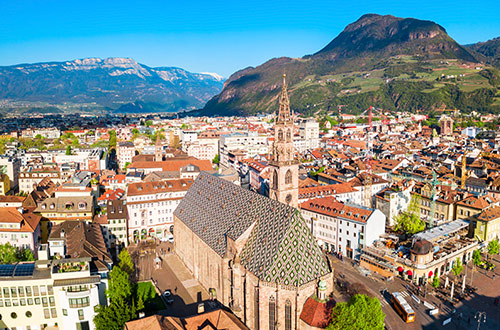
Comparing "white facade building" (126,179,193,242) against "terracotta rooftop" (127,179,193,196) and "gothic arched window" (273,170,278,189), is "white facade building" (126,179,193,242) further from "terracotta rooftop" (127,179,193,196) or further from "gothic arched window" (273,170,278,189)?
"gothic arched window" (273,170,278,189)

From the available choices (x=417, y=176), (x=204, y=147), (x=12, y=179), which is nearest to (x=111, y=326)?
(x=417, y=176)

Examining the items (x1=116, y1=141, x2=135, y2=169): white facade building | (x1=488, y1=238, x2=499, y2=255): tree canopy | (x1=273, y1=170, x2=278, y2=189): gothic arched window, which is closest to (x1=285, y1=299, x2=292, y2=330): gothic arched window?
(x1=273, y1=170, x2=278, y2=189): gothic arched window

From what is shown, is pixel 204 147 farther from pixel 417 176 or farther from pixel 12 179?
pixel 417 176

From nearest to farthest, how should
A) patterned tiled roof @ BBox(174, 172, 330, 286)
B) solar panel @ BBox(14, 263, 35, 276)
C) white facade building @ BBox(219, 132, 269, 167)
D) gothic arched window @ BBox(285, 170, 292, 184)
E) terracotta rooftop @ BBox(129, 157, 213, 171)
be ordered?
1. patterned tiled roof @ BBox(174, 172, 330, 286)
2. solar panel @ BBox(14, 263, 35, 276)
3. gothic arched window @ BBox(285, 170, 292, 184)
4. terracotta rooftop @ BBox(129, 157, 213, 171)
5. white facade building @ BBox(219, 132, 269, 167)

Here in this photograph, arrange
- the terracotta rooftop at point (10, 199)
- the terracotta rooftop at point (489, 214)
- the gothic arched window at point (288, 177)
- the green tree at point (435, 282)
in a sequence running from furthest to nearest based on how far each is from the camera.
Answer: the terracotta rooftop at point (10, 199) < the terracotta rooftop at point (489, 214) < the green tree at point (435, 282) < the gothic arched window at point (288, 177)

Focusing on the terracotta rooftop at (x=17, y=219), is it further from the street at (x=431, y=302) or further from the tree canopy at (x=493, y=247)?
the tree canopy at (x=493, y=247)

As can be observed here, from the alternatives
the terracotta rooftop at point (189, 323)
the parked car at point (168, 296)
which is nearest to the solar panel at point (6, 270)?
the terracotta rooftop at point (189, 323)
